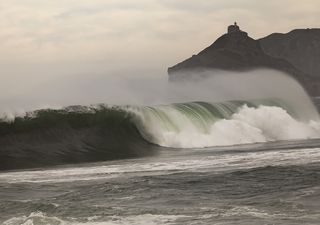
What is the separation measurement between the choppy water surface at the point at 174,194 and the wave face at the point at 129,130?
676cm

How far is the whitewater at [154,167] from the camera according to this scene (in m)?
11.2

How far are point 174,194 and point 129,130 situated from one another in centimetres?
1989

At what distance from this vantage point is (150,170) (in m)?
18.6

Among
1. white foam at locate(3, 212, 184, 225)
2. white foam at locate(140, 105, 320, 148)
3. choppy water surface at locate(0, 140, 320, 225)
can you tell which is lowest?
white foam at locate(3, 212, 184, 225)

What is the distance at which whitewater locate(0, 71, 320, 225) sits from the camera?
11.2m

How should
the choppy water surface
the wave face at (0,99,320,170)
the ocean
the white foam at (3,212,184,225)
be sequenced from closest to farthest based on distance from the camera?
1. the white foam at (3,212,184,225)
2. the choppy water surface
3. the ocean
4. the wave face at (0,99,320,170)

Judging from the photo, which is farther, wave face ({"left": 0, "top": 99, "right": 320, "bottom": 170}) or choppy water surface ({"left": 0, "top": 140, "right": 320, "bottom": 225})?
wave face ({"left": 0, "top": 99, "right": 320, "bottom": 170})

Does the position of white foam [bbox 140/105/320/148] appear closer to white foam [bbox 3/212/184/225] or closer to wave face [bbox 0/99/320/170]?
wave face [bbox 0/99/320/170]

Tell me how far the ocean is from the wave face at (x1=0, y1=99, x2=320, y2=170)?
6 centimetres

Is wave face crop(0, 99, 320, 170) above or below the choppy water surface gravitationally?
above

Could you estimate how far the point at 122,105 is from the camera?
1435 inches

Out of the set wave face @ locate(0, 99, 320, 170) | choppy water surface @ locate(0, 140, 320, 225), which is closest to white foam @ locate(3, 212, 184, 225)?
choppy water surface @ locate(0, 140, 320, 225)

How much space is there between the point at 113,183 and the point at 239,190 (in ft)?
11.4

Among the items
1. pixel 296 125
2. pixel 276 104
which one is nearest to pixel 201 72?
pixel 276 104
